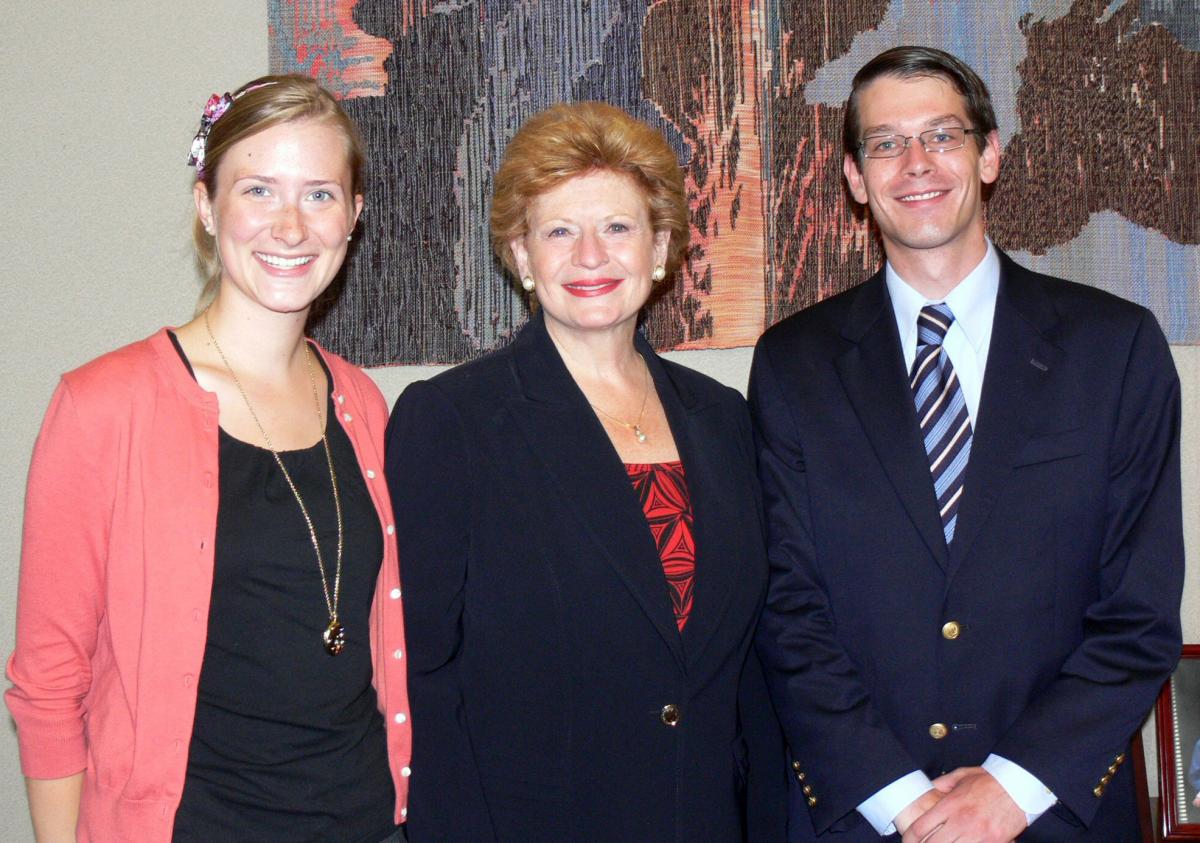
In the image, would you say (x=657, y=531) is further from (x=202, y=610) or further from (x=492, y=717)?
(x=202, y=610)

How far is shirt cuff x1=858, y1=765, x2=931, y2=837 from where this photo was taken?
1812mm

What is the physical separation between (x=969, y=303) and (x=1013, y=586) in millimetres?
530

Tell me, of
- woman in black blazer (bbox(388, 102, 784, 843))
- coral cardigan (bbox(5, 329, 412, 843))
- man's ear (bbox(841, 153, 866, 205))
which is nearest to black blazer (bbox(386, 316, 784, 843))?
woman in black blazer (bbox(388, 102, 784, 843))

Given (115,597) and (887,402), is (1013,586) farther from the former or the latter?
(115,597)

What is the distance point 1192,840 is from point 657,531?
1.44 m

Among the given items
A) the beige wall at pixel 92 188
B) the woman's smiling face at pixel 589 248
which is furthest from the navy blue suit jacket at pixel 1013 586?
the beige wall at pixel 92 188

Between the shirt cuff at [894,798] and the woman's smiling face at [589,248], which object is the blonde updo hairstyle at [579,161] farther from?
the shirt cuff at [894,798]

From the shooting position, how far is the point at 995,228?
103 inches

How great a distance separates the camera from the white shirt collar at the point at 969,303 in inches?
78.9

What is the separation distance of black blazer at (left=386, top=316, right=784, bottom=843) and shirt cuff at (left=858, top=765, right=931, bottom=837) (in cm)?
26

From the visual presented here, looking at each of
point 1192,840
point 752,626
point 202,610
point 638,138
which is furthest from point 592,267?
point 1192,840

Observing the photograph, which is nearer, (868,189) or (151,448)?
(151,448)

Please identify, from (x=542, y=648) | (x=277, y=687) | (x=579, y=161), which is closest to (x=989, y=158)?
(x=579, y=161)

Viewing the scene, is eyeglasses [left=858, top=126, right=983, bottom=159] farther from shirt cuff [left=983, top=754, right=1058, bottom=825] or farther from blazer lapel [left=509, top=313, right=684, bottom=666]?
shirt cuff [left=983, top=754, right=1058, bottom=825]
